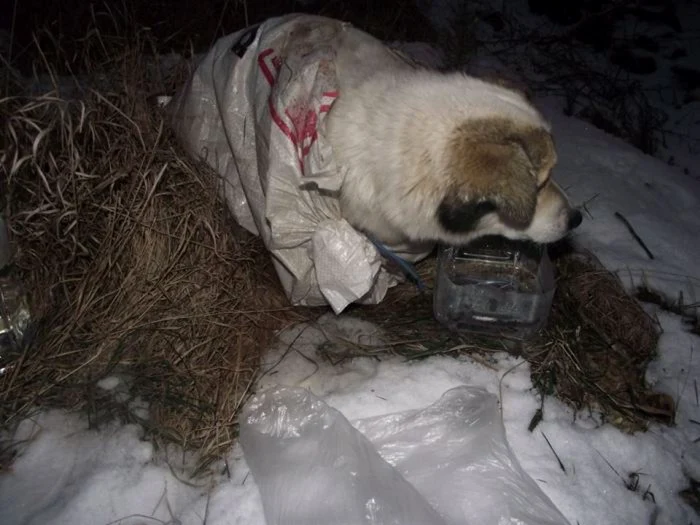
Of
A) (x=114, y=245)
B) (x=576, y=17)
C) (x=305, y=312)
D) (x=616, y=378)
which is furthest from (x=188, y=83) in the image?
(x=576, y=17)

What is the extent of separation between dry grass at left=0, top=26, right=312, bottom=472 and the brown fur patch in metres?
1.16

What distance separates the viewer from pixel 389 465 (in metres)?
2.02

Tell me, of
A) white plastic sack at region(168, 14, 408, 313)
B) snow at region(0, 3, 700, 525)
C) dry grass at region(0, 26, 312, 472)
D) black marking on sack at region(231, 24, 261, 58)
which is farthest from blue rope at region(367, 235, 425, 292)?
black marking on sack at region(231, 24, 261, 58)

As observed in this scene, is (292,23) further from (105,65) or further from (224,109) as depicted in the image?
(105,65)

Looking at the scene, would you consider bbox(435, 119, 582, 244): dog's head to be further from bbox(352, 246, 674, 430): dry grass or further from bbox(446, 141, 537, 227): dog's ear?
bbox(352, 246, 674, 430): dry grass

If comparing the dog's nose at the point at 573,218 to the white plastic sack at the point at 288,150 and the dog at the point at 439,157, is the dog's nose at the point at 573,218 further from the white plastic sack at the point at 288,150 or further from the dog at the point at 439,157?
the white plastic sack at the point at 288,150

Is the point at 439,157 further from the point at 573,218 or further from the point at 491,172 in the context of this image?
the point at 573,218

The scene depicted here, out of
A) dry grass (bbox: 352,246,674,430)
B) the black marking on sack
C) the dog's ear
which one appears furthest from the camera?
the black marking on sack

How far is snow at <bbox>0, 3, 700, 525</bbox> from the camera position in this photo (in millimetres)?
1910

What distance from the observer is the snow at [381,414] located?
1.91 meters

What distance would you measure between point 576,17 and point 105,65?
4.30 meters

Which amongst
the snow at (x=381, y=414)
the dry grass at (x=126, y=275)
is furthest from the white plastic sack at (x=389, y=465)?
the dry grass at (x=126, y=275)

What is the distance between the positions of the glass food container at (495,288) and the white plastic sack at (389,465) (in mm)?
464

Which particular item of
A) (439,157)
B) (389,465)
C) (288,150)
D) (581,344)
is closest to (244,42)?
(288,150)
